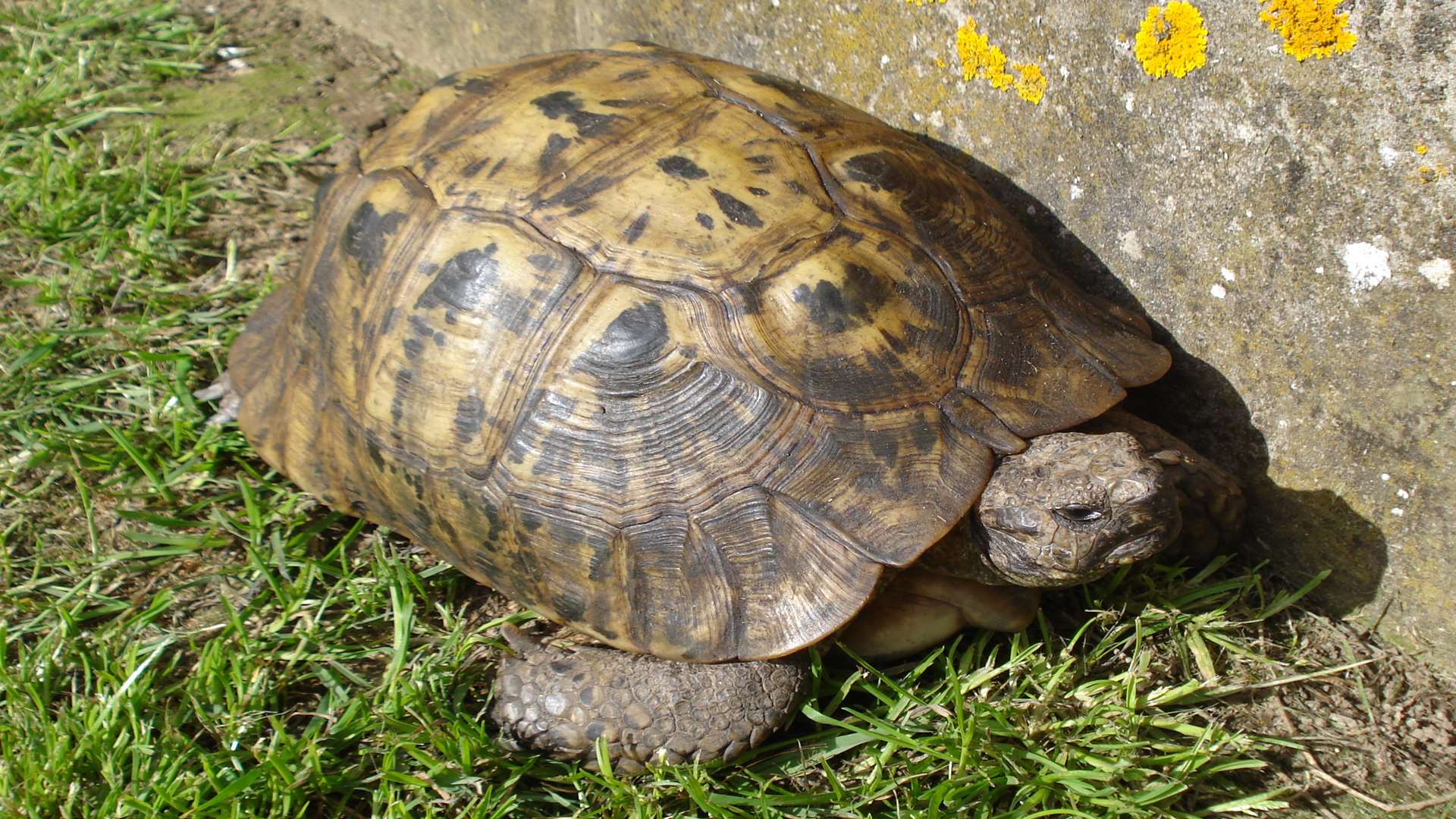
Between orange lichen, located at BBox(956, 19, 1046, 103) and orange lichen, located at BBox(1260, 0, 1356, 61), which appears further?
orange lichen, located at BBox(956, 19, 1046, 103)

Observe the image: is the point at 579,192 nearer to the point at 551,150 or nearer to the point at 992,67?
the point at 551,150

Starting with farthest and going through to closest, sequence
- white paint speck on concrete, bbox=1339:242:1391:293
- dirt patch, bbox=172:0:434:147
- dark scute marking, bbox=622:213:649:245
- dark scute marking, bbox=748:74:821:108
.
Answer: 1. dirt patch, bbox=172:0:434:147
2. dark scute marking, bbox=748:74:821:108
3. dark scute marking, bbox=622:213:649:245
4. white paint speck on concrete, bbox=1339:242:1391:293

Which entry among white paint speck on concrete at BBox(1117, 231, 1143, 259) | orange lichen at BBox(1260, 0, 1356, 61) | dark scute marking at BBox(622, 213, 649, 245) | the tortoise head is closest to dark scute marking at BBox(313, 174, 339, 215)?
dark scute marking at BBox(622, 213, 649, 245)

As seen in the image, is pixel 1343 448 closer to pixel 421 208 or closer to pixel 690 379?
pixel 690 379

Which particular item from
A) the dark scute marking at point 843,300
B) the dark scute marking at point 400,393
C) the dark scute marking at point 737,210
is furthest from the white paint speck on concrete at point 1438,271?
the dark scute marking at point 400,393

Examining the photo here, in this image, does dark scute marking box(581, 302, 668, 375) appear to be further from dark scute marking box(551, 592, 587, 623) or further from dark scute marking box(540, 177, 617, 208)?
dark scute marking box(551, 592, 587, 623)

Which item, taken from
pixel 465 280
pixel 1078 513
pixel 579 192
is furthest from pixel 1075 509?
pixel 465 280

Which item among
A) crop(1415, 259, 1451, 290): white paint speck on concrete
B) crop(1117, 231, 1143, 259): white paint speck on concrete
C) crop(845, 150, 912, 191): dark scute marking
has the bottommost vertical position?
crop(845, 150, 912, 191): dark scute marking

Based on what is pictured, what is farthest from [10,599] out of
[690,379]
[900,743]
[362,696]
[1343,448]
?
[1343,448]
